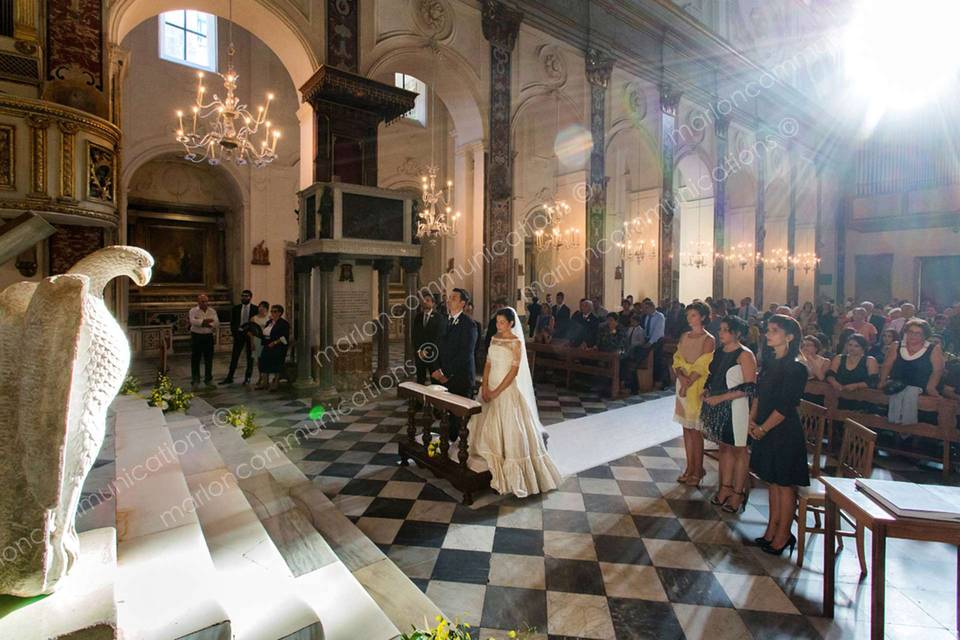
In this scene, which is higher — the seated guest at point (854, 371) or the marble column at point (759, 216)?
the marble column at point (759, 216)

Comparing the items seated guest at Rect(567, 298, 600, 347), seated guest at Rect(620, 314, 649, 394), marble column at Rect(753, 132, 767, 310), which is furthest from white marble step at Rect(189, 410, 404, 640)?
marble column at Rect(753, 132, 767, 310)

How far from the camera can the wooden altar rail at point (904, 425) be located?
4.83 metres

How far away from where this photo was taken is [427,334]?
7012 mm

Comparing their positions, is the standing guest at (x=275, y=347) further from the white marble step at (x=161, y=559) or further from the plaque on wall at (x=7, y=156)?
the white marble step at (x=161, y=559)

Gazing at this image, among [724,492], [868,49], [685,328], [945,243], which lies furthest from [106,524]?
[868,49]

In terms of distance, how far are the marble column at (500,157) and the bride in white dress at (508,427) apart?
18.8ft

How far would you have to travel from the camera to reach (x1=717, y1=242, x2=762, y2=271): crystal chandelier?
58.7 feet

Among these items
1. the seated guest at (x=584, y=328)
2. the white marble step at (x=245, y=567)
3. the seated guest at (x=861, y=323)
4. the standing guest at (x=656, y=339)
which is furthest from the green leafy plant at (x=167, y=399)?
the seated guest at (x=861, y=323)

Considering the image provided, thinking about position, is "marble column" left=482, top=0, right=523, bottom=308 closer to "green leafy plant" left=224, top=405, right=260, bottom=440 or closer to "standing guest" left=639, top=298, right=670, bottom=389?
"standing guest" left=639, top=298, right=670, bottom=389

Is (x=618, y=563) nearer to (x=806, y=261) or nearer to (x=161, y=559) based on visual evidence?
(x=161, y=559)

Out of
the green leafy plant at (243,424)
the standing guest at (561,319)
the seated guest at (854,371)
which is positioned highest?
the standing guest at (561,319)

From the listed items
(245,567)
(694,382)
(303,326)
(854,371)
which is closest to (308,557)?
(245,567)

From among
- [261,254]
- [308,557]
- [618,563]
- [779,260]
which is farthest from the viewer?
[779,260]

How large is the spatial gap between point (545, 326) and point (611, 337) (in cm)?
265
